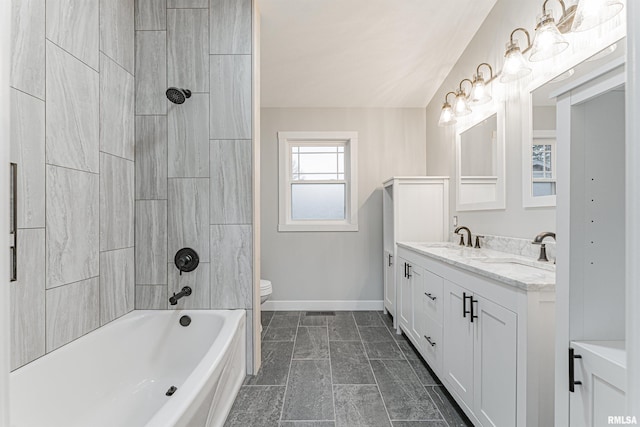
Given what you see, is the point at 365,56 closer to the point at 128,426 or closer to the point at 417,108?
the point at 417,108

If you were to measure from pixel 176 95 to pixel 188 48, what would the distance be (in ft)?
1.43

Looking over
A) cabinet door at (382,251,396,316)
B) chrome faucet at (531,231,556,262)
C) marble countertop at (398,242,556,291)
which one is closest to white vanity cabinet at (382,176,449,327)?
cabinet door at (382,251,396,316)

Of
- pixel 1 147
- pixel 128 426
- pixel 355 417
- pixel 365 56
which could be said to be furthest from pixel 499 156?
pixel 128 426

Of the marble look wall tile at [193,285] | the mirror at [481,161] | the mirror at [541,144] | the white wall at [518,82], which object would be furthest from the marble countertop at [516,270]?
the marble look wall tile at [193,285]

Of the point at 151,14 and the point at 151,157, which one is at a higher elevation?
the point at 151,14

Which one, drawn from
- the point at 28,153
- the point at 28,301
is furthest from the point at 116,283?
the point at 28,153

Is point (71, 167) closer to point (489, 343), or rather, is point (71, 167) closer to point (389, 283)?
point (489, 343)

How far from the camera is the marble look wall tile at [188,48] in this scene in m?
2.12

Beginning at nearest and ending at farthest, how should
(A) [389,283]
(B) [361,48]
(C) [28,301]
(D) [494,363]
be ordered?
(C) [28,301] → (D) [494,363] → (B) [361,48] → (A) [389,283]

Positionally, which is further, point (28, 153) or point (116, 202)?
point (116, 202)

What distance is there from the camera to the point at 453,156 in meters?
3.02

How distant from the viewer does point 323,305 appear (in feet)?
12.1

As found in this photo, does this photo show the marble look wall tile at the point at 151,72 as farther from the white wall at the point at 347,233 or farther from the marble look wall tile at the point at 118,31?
the white wall at the point at 347,233

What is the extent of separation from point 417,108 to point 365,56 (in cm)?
114
